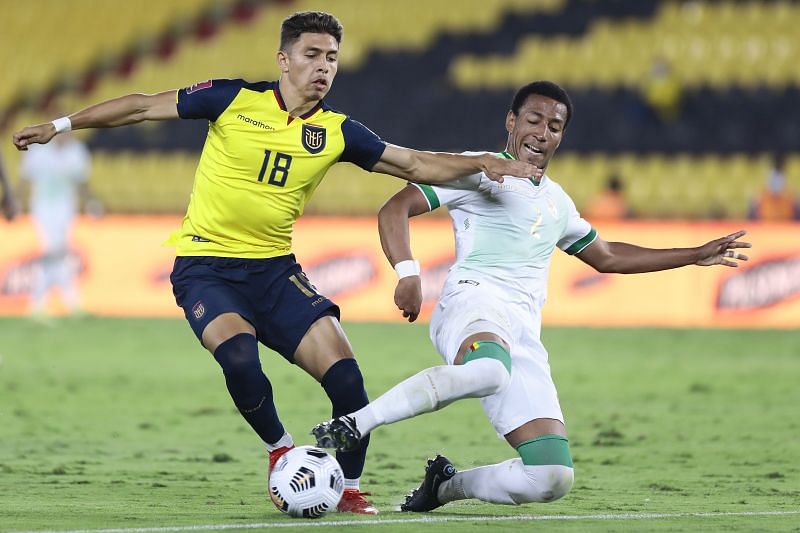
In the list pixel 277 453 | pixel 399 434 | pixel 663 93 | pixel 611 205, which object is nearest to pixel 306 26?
pixel 277 453

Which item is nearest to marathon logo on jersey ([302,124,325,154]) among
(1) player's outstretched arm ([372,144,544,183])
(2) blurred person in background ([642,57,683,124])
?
(1) player's outstretched arm ([372,144,544,183])

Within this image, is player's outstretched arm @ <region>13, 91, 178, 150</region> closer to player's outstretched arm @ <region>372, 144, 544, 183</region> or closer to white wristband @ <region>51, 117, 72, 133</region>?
white wristband @ <region>51, 117, 72, 133</region>

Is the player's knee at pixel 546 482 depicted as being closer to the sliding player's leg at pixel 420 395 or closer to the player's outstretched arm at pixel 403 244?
the sliding player's leg at pixel 420 395

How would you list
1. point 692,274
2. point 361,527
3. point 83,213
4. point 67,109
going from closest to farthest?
point 361,527 < point 692,274 < point 83,213 < point 67,109

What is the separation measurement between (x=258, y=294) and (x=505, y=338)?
115 centimetres

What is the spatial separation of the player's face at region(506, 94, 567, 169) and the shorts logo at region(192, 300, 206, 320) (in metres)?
1.59

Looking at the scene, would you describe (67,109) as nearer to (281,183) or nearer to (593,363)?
(593,363)

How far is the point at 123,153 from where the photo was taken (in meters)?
24.2

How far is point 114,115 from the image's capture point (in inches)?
241

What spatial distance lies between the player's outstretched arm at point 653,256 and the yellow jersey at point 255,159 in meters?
1.28

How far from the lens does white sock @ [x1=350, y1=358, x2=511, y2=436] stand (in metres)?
5.44

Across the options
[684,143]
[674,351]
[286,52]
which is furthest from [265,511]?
[684,143]

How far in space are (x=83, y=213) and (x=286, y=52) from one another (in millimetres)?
12389

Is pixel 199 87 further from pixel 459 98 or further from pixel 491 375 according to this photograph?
pixel 459 98
